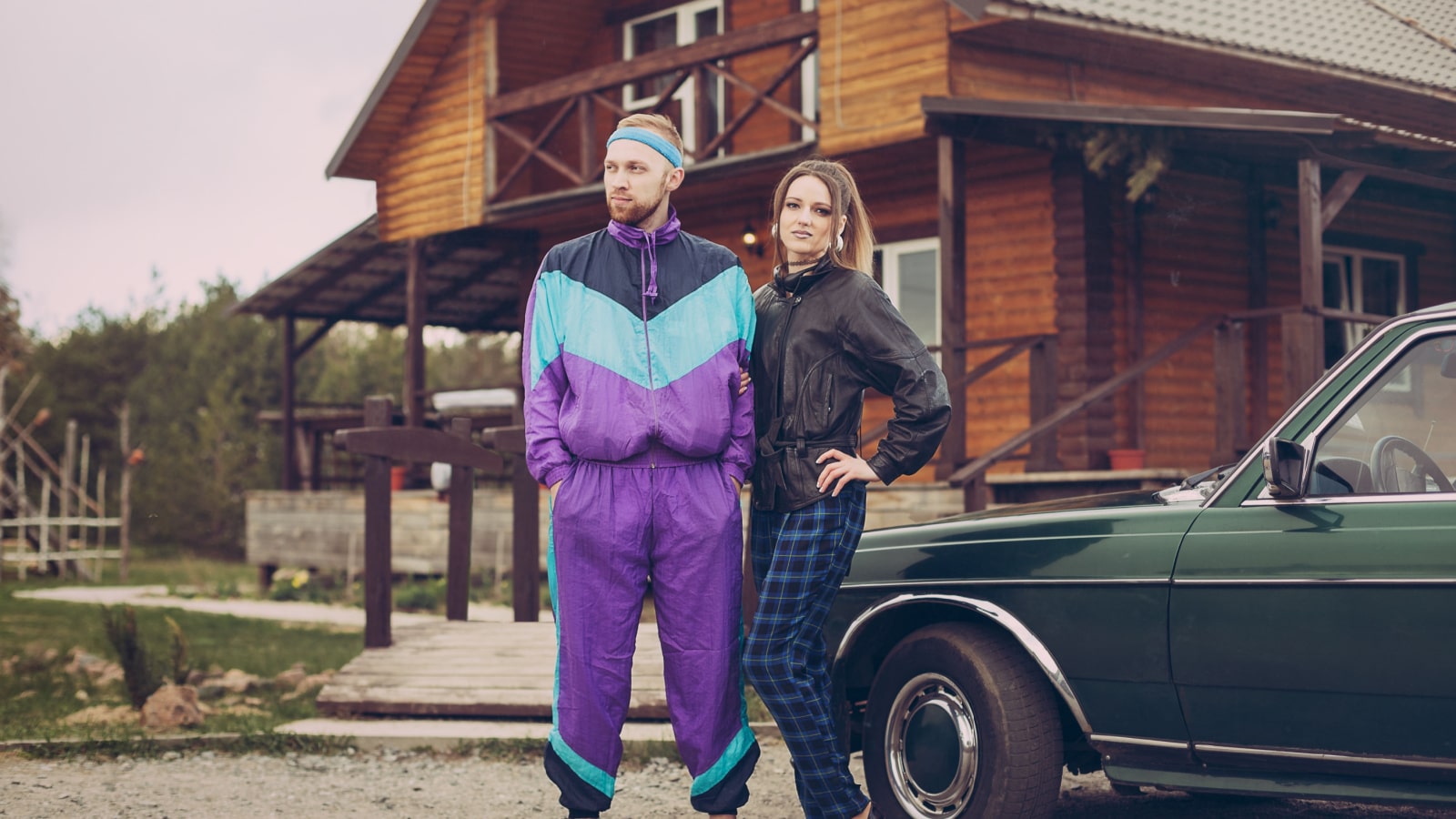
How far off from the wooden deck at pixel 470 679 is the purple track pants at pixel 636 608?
284 centimetres

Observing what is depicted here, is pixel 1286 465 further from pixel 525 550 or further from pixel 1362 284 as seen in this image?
pixel 1362 284

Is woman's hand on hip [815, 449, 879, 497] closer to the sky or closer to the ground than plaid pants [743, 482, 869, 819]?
closer to the sky

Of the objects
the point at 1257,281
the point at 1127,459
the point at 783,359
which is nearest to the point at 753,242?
the point at 1127,459

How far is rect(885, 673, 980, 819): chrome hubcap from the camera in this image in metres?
4.35

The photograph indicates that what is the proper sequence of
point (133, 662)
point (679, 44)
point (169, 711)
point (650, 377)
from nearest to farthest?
point (650, 377), point (169, 711), point (133, 662), point (679, 44)

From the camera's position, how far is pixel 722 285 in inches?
159

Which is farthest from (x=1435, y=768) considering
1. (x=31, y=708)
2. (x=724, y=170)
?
(x=724, y=170)

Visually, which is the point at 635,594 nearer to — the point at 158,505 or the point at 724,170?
the point at 724,170

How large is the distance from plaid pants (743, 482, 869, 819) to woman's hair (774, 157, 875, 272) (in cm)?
63

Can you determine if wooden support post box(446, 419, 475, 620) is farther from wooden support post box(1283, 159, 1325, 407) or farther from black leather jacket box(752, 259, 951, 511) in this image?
wooden support post box(1283, 159, 1325, 407)

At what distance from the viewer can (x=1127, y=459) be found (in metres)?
11.7

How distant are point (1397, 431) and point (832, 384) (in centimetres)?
142

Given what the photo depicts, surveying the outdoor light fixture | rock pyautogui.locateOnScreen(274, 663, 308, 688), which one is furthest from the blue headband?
the outdoor light fixture

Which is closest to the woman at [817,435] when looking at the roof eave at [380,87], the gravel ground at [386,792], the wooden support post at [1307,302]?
the gravel ground at [386,792]
